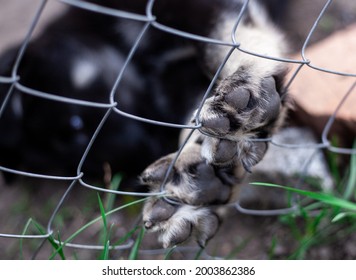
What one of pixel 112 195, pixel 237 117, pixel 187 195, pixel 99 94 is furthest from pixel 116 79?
pixel 237 117

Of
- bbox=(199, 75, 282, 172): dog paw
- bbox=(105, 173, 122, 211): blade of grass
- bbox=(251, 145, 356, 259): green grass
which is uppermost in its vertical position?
bbox=(199, 75, 282, 172): dog paw

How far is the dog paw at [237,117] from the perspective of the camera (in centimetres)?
119

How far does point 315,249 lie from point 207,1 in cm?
104

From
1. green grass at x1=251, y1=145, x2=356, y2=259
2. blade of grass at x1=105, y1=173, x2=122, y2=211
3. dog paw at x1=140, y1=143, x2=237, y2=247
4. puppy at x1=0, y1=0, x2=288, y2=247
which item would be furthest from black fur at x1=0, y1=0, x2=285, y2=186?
dog paw at x1=140, y1=143, x2=237, y2=247

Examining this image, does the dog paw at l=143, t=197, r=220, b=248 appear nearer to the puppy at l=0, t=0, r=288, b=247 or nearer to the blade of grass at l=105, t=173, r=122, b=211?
the blade of grass at l=105, t=173, r=122, b=211

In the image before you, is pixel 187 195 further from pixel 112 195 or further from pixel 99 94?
pixel 99 94

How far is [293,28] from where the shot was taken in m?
2.59

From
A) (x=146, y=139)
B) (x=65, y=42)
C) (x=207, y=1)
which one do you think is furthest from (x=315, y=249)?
(x=65, y=42)

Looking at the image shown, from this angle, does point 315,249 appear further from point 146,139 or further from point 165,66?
point 165,66

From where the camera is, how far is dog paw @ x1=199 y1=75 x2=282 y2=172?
47.0 inches

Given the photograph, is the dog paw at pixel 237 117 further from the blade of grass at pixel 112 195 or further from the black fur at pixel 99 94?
the black fur at pixel 99 94

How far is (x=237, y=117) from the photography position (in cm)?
120
